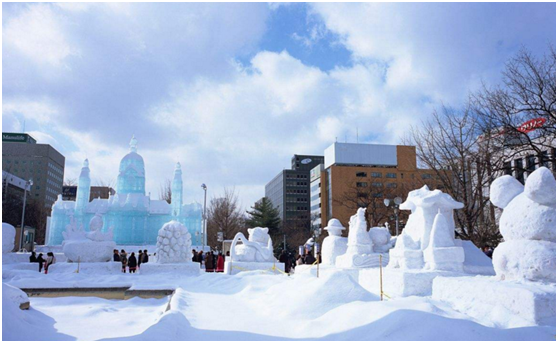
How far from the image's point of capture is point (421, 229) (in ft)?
33.8

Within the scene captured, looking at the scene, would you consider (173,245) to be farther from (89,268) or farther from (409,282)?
(409,282)

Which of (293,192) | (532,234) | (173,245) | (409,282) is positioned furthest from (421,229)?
(293,192)

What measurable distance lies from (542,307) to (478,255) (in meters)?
6.03

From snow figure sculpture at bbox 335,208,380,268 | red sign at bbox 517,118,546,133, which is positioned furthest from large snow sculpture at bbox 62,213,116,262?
red sign at bbox 517,118,546,133

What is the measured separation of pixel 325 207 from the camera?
68.9m

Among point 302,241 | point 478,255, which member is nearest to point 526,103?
point 478,255

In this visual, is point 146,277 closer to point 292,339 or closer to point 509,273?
point 292,339

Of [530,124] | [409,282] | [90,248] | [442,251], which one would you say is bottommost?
[409,282]

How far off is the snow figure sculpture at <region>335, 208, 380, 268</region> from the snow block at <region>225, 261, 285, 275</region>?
4141 millimetres

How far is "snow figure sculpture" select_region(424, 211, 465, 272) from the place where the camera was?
920cm

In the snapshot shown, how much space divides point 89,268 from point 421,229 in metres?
13.4

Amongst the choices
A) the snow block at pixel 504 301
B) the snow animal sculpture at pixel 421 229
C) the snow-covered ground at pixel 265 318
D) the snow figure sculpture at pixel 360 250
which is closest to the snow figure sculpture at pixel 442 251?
the snow animal sculpture at pixel 421 229

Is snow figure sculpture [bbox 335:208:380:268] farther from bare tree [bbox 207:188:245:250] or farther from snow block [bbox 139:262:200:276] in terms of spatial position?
bare tree [bbox 207:188:245:250]

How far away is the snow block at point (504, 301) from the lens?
4.92 meters
